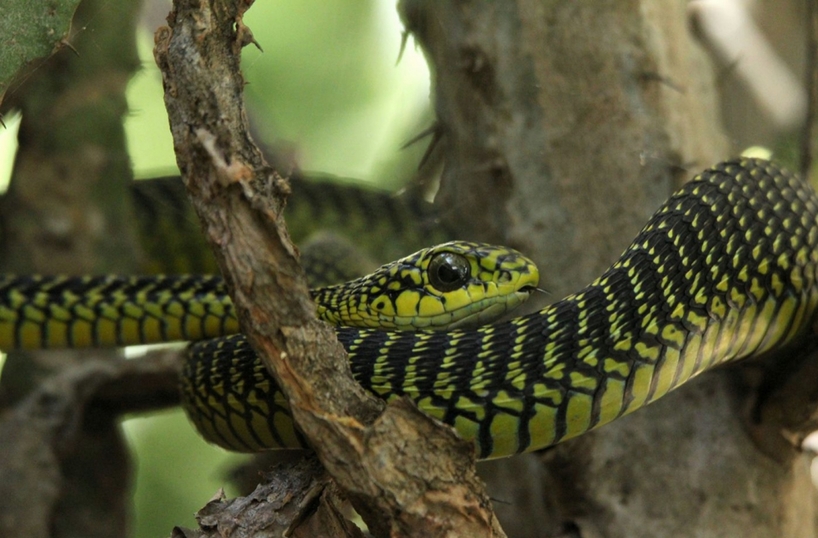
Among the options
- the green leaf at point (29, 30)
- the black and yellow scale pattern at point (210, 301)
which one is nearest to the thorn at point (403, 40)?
the black and yellow scale pattern at point (210, 301)

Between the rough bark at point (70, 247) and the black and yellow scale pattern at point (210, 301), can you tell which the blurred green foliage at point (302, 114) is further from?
the black and yellow scale pattern at point (210, 301)

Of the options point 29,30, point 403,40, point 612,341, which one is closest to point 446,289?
point 612,341

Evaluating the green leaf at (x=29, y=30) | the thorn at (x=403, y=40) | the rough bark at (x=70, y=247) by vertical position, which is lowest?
the rough bark at (x=70, y=247)

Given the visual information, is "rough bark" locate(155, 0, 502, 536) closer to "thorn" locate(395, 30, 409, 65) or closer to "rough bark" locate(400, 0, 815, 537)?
"thorn" locate(395, 30, 409, 65)

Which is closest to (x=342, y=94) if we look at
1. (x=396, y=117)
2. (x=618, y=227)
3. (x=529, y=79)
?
(x=396, y=117)

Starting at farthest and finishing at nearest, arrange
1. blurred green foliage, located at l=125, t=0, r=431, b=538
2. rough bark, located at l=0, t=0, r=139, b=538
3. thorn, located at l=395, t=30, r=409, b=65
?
rough bark, located at l=0, t=0, r=139, b=538 → blurred green foliage, located at l=125, t=0, r=431, b=538 → thorn, located at l=395, t=30, r=409, b=65

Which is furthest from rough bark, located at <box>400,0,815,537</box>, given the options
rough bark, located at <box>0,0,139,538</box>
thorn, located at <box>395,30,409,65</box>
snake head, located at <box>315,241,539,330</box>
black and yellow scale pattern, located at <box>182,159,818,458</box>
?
rough bark, located at <box>0,0,139,538</box>
